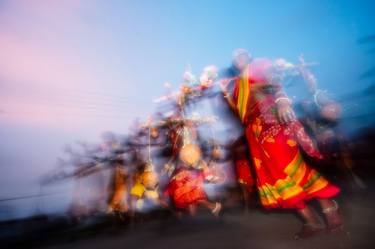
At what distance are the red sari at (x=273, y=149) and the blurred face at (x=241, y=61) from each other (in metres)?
0.08

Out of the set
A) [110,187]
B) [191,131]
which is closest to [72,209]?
[110,187]

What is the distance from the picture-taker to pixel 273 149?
259cm

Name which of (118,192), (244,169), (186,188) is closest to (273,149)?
(244,169)

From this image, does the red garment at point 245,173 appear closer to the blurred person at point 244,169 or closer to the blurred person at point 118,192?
the blurred person at point 244,169

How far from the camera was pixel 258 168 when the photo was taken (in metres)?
2.76

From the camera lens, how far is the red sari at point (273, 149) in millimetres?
2465

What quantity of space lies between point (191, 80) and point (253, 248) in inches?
114

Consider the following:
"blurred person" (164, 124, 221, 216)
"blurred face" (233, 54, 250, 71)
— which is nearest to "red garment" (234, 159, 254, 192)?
"blurred person" (164, 124, 221, 216)

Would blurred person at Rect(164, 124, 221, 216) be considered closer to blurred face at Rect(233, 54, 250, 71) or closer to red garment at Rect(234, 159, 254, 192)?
red garment at Rect(234, 159, 254, 192)

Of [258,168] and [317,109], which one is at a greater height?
[317,109]

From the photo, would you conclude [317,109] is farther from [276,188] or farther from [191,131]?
[276,188]

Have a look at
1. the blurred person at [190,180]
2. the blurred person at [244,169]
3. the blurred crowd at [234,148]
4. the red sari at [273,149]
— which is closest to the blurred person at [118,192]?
the blurred crowd at [234,148]

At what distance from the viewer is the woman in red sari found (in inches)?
95.4

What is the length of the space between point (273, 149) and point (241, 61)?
108cm
